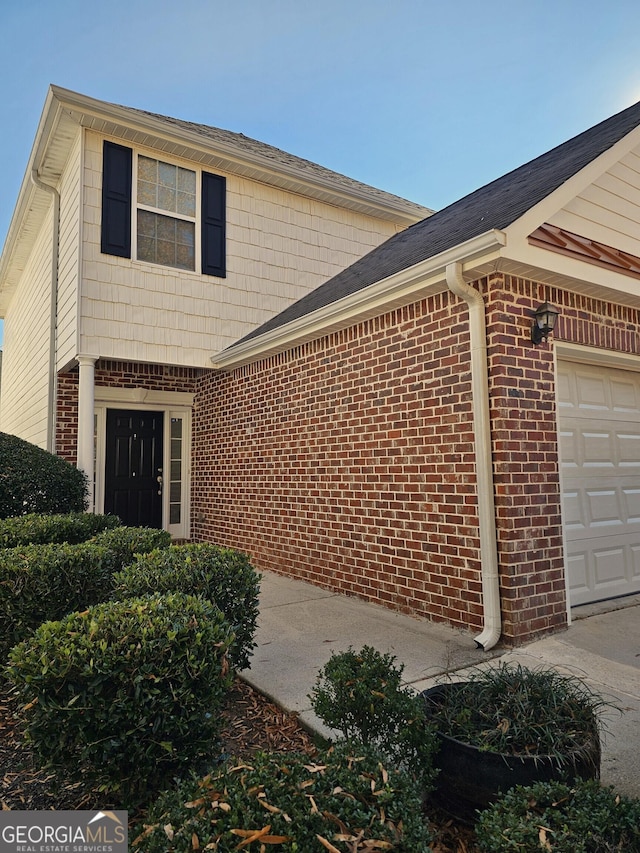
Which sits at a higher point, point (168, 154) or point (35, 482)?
point (168, 154)

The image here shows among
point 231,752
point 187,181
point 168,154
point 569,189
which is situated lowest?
point 231,752

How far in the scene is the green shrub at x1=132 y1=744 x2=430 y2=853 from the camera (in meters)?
1.22

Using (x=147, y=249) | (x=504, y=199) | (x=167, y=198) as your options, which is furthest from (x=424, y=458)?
(x=167, y=198)

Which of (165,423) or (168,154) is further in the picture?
(165,423)

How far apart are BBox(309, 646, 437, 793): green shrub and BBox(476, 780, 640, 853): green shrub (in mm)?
411

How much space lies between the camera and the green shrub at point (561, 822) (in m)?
Result: 1.32

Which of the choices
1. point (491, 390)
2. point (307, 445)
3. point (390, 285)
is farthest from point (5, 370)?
point (491, 390)

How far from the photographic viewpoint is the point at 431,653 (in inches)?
147

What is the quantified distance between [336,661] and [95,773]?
0.97m

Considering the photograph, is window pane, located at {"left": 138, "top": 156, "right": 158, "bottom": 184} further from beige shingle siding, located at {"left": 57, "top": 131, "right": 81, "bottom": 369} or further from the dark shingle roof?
the dark shingle roof

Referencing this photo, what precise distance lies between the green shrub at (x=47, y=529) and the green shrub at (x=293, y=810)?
338cm

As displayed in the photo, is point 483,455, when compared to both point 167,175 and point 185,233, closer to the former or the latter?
point 185,233

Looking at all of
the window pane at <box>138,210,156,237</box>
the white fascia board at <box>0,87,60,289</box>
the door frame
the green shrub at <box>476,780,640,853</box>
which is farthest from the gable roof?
the green shrub at <box>476,780,640,853</box>

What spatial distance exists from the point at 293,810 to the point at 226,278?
7.46m
